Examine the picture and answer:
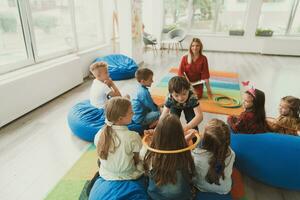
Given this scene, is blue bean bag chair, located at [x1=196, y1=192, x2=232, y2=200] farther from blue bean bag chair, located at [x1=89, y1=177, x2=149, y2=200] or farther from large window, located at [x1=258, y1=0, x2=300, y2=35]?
large window, located at [x1=258, y1=0, x2=300, y2=35]

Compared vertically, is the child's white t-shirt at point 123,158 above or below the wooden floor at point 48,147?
above

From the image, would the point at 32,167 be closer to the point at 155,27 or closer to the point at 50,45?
the point at 50,45

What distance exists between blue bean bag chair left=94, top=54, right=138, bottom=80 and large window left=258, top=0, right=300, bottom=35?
5.07m

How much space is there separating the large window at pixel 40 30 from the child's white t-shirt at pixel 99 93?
1496 mm

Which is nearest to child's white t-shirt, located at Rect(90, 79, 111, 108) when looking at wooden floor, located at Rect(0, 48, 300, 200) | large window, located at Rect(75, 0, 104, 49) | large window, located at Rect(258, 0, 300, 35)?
wooden floor, located at Rect(0, 48, 300, 200)

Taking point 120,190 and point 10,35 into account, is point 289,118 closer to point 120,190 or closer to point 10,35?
point 120,190

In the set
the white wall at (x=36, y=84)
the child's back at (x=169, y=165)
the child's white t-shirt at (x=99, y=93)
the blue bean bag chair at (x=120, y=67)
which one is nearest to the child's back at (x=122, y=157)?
the child's back at (x=169, y=165)

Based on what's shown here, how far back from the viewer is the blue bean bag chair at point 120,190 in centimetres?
141

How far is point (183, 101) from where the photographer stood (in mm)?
2180

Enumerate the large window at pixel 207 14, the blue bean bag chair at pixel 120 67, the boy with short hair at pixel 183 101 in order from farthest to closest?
the large window at pixel 207 14
the blue bean bag chair at pixel 120 67
the boy with short hair at pixel 183 101

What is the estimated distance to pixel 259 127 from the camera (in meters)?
1.90

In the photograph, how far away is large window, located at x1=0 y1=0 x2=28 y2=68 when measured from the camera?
10.3 ft

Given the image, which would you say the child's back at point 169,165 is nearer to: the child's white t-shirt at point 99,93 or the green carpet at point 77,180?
the green carpet at point 77,180

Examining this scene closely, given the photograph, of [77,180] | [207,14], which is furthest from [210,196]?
[207,14]
